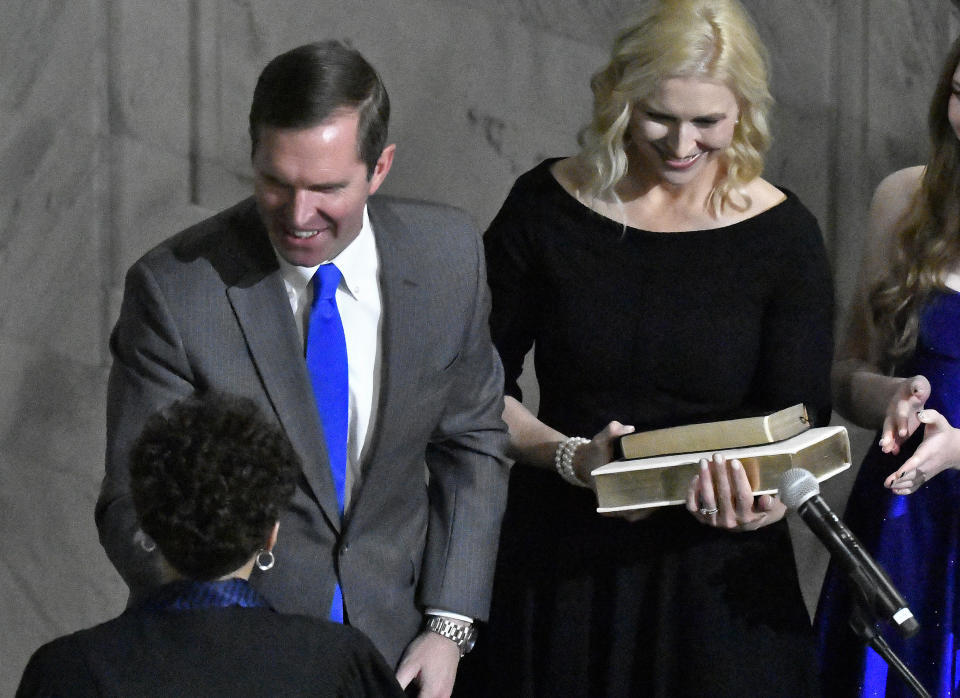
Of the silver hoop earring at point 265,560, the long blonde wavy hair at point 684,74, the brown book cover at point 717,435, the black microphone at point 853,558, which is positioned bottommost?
the silver hoop earring at point 265,560

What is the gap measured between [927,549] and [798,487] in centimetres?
91

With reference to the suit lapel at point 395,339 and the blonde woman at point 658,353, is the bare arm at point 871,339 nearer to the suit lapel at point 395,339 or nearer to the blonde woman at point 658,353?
the blonde woman at point 658,353

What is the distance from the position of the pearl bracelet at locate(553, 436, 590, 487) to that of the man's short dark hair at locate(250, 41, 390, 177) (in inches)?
26.5

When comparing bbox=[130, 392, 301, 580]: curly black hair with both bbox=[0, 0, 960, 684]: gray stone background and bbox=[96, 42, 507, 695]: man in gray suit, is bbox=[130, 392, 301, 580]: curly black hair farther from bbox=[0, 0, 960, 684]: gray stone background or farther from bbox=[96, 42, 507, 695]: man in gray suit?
bbox=[0, 0, 960, 684]: gray stone background

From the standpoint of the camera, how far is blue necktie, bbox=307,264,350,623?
104 inches

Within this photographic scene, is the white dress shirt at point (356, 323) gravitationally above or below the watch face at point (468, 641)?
above

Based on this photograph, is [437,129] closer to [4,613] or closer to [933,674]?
[4,613]

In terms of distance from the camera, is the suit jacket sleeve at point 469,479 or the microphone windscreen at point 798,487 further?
the suit jacket sleeve at point 469,479

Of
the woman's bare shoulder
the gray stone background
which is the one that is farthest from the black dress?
the gray stone background

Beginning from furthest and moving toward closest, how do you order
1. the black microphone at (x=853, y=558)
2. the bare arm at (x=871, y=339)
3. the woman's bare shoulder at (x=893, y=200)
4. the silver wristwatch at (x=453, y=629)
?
the woman's bare shoulder at (x=893, y=200), the bare arm at (x=871, y=339), the silver wristwatch at (x=453, y=629), the black microphone at (x=853, y=558)

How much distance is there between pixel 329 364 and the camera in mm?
2633

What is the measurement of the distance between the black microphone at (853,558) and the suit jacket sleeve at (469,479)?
0.61m

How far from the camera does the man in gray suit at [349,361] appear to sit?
2520mm

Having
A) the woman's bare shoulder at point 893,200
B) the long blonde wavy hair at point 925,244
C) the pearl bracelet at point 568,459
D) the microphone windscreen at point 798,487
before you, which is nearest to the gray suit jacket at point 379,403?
the pearl bracelet at point 568,459
